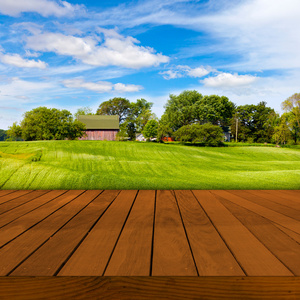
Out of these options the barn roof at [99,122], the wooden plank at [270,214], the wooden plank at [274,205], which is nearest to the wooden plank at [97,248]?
the wooden plank at [270,214]

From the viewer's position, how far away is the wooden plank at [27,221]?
164 cm

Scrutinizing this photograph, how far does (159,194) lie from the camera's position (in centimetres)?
332

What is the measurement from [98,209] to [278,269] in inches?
68.6

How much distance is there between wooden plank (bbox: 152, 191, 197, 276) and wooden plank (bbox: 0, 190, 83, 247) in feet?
3.41

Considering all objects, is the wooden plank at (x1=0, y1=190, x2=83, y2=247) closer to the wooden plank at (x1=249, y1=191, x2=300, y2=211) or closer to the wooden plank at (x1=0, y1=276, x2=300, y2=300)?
the wooden plank at (x1=0, y1=276, x2=300, y2=300)

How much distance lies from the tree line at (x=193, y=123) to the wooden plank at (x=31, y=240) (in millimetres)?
19344

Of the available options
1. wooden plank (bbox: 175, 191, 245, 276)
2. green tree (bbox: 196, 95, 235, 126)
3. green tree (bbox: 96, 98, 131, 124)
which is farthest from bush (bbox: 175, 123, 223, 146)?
green tree (bbox: 96, 98, 131, 124)

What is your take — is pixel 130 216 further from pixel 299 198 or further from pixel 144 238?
pixel 299 198

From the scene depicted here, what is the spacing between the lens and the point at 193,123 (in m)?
35.4

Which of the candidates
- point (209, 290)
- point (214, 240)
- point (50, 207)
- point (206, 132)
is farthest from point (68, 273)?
point (206, 132)

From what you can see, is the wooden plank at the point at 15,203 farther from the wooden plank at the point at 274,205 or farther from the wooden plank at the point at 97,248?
the wooden plank at the point at 274,205

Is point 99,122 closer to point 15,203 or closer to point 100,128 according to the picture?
point 100,128

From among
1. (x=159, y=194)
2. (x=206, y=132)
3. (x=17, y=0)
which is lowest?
(x=159, y=194)

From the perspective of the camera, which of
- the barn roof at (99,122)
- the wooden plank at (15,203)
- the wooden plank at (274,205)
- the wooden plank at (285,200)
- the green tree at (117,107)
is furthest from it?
the green tree at (117,107)
